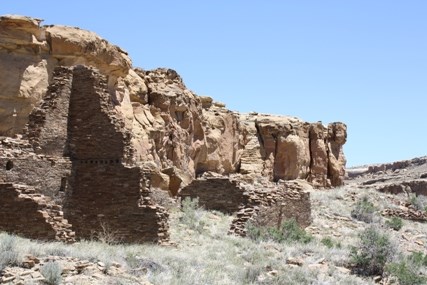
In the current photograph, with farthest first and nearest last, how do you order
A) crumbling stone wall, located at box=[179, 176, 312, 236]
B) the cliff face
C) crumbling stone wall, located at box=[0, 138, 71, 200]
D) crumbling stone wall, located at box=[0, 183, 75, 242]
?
the cliff face
crumbling stone wall, located at box=[179, 176, 312, 236]
crumbling stone wall, located at box=[0, 138, 71, 200]
crumbling stone wall, located at box=[0, 183, 75, 242]

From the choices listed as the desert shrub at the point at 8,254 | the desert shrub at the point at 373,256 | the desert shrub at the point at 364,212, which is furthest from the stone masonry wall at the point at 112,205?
the desert shrub at the point at 364,212

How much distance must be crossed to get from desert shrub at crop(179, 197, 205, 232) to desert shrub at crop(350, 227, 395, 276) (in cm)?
A: 505

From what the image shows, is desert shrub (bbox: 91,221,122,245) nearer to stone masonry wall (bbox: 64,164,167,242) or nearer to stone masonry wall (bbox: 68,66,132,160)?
stone masonry wall (bbox: 64,164,167,242)

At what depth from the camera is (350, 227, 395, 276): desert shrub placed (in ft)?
53.8

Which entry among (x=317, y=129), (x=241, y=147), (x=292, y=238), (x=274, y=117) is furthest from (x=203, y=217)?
(x=317, y=129)

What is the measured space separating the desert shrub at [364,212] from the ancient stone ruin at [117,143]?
395 centimetres

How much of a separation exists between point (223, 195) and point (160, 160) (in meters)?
12.5

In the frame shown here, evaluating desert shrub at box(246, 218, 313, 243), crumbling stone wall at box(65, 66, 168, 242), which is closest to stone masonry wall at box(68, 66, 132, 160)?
crumbling stone wall at box(65, 66, 168, 242)

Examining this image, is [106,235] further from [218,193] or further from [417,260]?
[417,260]

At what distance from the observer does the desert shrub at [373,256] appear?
16.4m

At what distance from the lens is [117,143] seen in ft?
57.2

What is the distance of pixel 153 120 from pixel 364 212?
13094 mm

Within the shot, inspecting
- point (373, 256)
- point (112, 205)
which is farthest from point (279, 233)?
point (112, 205)

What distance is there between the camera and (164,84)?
3694cm
